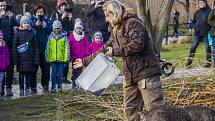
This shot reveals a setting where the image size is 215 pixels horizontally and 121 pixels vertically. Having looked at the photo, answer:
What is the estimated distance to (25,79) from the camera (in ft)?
37.1

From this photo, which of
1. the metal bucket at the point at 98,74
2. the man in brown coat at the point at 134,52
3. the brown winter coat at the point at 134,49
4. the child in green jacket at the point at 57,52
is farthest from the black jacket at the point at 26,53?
the brown winter coat at the point at 134,49

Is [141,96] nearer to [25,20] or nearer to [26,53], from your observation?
[26,53]

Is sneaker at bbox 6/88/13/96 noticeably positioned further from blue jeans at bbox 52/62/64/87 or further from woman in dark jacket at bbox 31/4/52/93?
blue jeans at bbox 52/62/64/87

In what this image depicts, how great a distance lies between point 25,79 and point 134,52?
5352 mm

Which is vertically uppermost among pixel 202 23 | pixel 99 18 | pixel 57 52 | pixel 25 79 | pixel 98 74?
pixel 99 18

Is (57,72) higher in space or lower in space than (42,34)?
lower

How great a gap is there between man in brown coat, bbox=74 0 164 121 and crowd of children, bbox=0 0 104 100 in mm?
4418

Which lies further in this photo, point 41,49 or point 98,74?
point 41,49

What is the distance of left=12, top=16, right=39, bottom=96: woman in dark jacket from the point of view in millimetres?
10867

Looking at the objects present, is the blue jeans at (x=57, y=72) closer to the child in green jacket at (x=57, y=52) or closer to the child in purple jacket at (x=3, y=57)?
the child in green jacket at (x=57, y=52)

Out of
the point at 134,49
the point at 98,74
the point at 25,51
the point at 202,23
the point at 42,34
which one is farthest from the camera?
the point at 202,23

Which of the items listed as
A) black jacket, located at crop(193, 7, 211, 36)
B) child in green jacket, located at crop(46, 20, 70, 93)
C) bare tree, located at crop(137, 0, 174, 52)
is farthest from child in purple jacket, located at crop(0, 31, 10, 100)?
black jacket, located at crop(193, 7, 211, 36)

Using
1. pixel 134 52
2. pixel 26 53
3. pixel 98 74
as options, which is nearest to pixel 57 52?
pixel 26 53

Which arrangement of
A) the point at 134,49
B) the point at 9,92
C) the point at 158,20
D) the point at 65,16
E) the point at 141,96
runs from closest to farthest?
the point at 134,49 < the point at 141,96 < the point at 158,20 < the point at 9,92 < the point at 65,16
